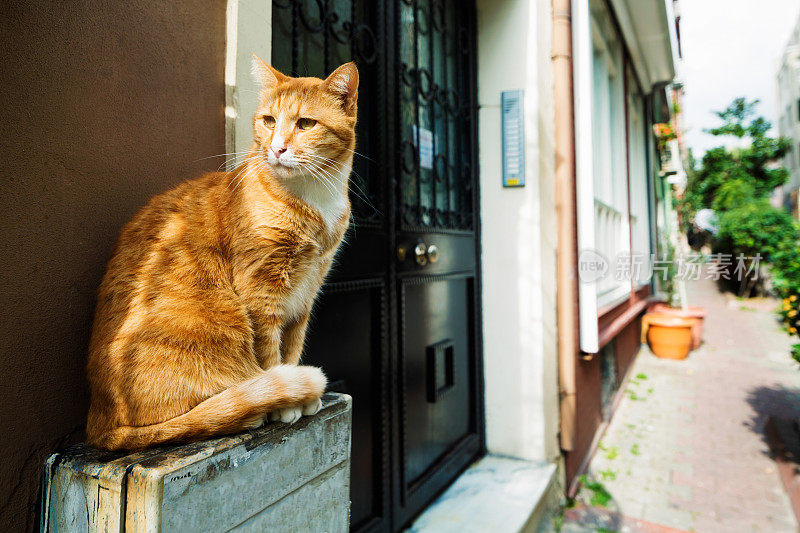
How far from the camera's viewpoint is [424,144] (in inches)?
93.8

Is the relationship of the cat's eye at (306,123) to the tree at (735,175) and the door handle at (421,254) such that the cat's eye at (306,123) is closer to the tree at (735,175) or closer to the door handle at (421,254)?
the door handle at (421,254)

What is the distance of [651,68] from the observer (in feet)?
20.2

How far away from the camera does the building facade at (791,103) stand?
22359 mm

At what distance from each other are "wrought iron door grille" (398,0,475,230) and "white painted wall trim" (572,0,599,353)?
872 mm

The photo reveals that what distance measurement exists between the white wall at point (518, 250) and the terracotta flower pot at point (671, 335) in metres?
4.41

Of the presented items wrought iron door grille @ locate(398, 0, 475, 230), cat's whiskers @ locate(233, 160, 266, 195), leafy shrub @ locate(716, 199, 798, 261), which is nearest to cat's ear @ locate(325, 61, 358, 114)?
cat's whiskers @ locate(233, 160, 266, 195)

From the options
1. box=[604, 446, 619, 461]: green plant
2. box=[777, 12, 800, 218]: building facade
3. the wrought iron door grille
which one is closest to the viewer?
the wrought iron door grille

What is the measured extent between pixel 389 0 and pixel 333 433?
1.90 m

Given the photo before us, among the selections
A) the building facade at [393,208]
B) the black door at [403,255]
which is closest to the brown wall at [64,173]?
the building facade at [393,208]

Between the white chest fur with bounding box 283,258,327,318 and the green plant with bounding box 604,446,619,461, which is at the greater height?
the white chest fur with bounding box 283,258,327,318

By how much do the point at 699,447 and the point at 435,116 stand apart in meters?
3.50

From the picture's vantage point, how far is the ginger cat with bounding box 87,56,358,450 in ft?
2.58

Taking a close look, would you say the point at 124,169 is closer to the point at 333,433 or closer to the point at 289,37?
the point at 333,433

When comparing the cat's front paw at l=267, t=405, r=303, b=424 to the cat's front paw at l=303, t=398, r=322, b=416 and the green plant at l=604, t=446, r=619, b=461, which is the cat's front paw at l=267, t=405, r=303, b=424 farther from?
the green plant at l=604, t=446, r=619, b=461
